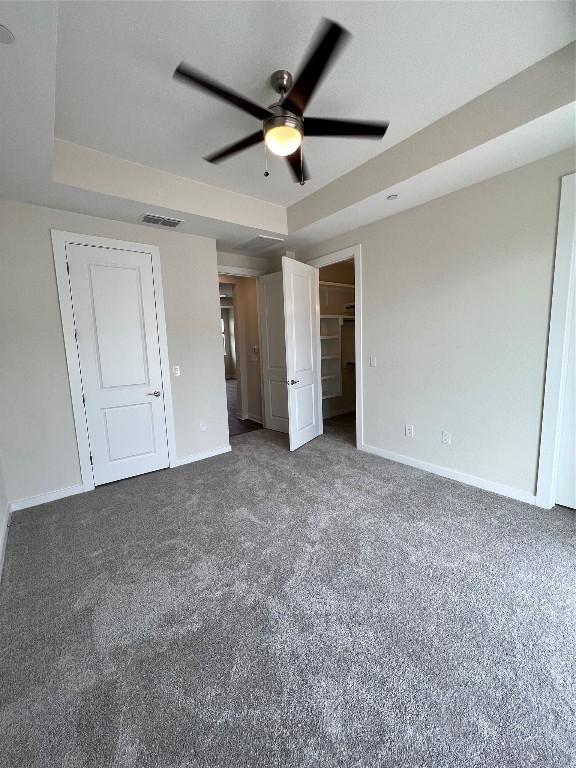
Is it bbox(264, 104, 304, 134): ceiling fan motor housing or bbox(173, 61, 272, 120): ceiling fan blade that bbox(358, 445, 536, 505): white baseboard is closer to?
bbox(264, 104, 304, 134): ceiling fan motor housing

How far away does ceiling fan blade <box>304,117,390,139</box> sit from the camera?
164 centimetres

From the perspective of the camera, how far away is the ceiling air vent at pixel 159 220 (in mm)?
2922

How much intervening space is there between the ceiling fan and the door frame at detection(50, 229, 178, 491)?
5.33ft

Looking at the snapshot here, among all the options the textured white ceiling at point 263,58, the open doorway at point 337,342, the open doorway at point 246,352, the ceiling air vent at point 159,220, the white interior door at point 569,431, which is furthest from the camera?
the open doorway at point 337,342

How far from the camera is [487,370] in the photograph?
8.63ft

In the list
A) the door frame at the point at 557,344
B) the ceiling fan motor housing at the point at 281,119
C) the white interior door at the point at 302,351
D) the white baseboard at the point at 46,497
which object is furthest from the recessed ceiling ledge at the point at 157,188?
the white baseboard at the point at 46,497

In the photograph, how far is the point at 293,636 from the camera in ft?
4.80

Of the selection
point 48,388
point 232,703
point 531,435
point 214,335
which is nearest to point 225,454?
point 214,335

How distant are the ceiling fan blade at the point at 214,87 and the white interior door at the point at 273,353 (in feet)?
8.86

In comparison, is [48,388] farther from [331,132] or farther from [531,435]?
[531,435]

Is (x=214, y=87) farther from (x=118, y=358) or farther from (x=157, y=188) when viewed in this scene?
(x=118, y=358)

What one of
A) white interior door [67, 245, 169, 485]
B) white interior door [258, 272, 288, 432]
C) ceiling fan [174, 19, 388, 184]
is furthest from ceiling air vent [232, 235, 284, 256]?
ceiling fan [174, 19, 388, 184]

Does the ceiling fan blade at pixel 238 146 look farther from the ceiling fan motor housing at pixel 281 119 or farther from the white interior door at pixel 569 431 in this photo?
the white interior door at pixel 569 431

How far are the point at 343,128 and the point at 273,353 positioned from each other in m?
3.17
